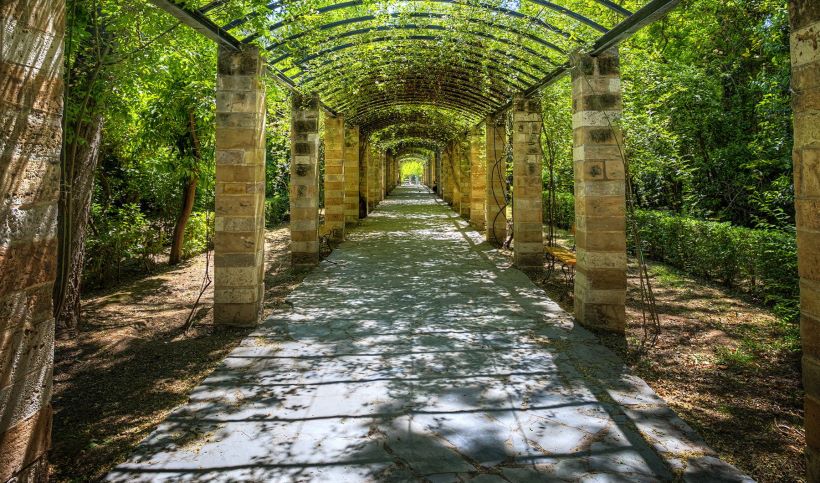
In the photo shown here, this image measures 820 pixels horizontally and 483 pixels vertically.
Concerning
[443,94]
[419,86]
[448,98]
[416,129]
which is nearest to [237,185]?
[419,86]

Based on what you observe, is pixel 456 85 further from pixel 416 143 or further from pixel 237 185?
pixel 416 143

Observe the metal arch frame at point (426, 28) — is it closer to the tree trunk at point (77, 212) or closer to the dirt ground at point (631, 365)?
the tree trunk at point (77, 212)

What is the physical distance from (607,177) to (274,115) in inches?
318

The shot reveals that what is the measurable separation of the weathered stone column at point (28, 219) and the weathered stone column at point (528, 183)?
741 centimetres

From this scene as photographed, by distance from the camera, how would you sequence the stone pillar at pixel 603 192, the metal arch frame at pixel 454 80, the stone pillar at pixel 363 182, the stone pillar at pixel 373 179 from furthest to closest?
the stone pillar at pixel 373 179
the stone pillar at pixel 363 182
the metal arch frame at pixel 454 80
the stone pillar at pixel 603 192

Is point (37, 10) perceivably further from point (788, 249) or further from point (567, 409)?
point (788, 249)

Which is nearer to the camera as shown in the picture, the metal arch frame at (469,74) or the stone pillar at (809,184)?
the stone pillar at (809,184)

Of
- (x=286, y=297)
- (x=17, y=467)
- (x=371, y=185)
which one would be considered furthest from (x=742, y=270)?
(x=371, y=185)

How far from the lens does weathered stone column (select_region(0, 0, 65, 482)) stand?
2.00 meters

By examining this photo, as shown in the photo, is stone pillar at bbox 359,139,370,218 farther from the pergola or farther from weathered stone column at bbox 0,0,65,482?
weathered stone column at bbox 0,0,65,482

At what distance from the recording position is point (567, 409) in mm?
3430

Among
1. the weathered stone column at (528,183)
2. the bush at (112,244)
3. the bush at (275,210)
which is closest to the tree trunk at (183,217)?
the bush at (112,244)

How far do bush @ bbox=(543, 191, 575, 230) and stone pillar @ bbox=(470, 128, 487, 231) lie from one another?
2630mm

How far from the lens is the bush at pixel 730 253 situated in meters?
5.71
